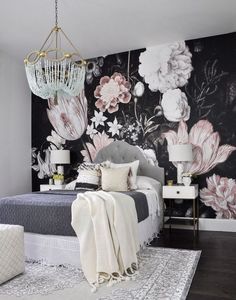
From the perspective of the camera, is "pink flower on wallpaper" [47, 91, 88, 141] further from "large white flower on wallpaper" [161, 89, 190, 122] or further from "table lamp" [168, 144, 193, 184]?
"table lamp" [168, 144, 193, 184]

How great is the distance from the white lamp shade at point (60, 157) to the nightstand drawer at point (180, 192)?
1.84 m

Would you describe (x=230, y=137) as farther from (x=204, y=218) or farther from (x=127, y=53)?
(x=127, y=53)

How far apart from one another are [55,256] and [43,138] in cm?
307

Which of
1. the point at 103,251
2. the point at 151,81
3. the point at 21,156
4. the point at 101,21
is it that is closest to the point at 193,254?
the point at 103,251

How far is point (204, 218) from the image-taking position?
4.47 m

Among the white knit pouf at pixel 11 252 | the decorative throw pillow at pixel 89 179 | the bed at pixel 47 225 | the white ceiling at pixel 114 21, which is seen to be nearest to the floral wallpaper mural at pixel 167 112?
the white ceiling at pixel 114 21

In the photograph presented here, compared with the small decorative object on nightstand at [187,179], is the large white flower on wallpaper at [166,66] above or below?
above

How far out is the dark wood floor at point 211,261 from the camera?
2.30m

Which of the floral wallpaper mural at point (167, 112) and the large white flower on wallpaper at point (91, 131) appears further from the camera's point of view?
the large white flower on wallpaper at point (91, 131)

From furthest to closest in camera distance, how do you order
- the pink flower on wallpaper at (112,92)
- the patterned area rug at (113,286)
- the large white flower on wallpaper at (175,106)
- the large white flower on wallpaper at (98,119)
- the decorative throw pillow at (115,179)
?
1. the large white flower on wallpaper at (98,119)
2. the pink flower on wallpaper at (112,92)
3. the large white flower on wallpaper at (175,106)
4. the decorative throw pillow at (115,179)
5. the patterned area rug at (113,286)

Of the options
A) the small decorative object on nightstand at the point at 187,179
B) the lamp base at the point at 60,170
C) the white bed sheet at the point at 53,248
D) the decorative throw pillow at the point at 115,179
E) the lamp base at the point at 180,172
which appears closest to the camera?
the white bed sheet at the point at 53,248

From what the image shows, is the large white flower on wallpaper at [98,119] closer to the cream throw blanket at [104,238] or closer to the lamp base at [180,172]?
the lamp base at [180,172]

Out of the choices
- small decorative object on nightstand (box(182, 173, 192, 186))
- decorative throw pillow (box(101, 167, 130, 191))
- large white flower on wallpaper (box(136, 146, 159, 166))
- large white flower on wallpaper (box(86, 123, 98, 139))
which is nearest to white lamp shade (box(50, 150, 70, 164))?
large white flower on wallpaper (box(86, 123, 98, 139))

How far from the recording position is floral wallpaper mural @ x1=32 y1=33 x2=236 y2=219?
14.5 feet
